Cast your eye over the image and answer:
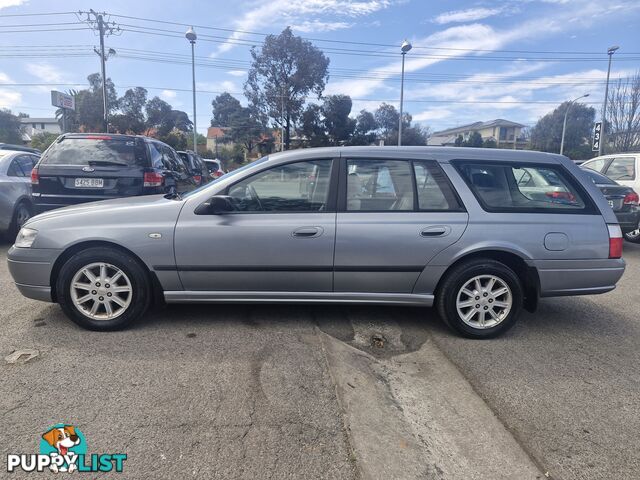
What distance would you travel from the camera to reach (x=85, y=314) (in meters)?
3.56

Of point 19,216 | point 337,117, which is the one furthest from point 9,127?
point 19,216

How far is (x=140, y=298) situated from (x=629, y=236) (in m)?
9.05

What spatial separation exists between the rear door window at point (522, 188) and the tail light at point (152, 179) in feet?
15.3

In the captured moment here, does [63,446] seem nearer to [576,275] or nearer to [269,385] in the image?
[269,385]

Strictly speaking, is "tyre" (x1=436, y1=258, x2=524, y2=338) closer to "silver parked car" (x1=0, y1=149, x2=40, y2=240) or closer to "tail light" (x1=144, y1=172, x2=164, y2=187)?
"tail light" (x1=144, y1=172, x2=164, y2=187)

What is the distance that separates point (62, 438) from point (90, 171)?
496 centimetres

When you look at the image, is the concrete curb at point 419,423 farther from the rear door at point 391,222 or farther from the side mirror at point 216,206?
the side mirror at point 216,206

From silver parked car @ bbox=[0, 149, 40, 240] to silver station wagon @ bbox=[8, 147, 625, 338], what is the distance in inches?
151

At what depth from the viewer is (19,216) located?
6.98m

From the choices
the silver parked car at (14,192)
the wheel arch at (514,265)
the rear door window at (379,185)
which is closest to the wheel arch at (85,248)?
the rear door window at (379,185)

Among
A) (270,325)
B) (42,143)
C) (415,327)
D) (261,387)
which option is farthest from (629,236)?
(42,143)

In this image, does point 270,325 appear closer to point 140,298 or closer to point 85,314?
point 140,298

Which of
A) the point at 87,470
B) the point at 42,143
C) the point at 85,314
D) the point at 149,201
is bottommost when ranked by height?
the point at 87,470

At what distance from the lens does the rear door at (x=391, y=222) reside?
3.52 m
